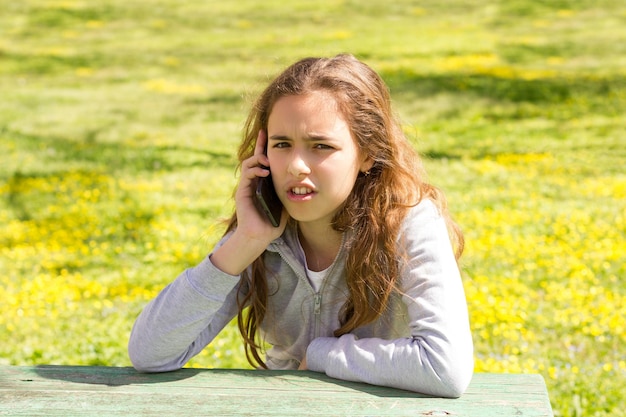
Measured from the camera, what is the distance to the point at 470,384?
2.41 meters

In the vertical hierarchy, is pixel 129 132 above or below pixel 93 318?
above

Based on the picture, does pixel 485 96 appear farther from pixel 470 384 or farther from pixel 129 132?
pixel 470 384

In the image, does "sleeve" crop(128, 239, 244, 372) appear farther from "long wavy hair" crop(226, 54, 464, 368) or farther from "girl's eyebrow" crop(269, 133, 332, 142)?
"girl's eyebrow" crop(269, 133, 332, 142)

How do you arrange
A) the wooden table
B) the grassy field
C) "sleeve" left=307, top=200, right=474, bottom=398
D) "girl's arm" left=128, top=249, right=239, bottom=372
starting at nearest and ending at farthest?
the wooden table → "sleeve" left=307, top=200, right=474, bottom=398 → "girl's arm" left=128, top=249, right=239, bottom=372 → the grassy field

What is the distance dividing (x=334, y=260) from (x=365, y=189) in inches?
9.8

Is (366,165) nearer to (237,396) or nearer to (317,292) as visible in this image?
(317,292)

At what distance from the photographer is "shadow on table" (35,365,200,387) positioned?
2.39 meters

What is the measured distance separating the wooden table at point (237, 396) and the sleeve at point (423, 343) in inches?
1.4

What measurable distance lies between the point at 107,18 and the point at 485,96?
1140 centimetres

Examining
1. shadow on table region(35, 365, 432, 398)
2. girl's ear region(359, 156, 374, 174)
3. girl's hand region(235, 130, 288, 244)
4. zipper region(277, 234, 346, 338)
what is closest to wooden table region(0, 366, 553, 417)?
shadow on table region(35, 365, 432, 398)

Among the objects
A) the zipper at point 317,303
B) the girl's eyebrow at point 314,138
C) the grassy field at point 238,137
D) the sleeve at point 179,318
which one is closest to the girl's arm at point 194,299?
the sleeve at point 179,318

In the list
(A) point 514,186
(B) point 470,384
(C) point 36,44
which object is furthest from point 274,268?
(C) point 36,44

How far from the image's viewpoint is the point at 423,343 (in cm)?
238

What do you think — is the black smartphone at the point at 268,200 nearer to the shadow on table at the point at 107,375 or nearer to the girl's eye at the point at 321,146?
the girl's eye at the point at 321,146
